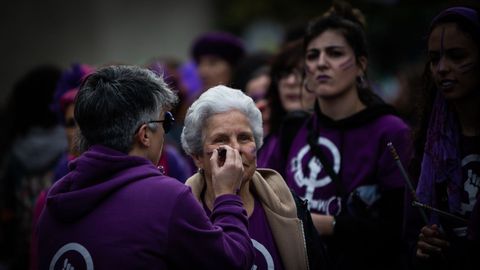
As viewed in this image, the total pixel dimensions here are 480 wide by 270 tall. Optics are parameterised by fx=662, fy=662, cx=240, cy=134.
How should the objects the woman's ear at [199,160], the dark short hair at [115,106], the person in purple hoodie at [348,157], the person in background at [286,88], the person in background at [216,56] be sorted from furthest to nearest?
the person in background at [216,56] → the person in background at [286,88] → the person in purple hoodie at [348,157] → the woman's ear at [199,160] → the dark short hair at [115,106]

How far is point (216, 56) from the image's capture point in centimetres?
768

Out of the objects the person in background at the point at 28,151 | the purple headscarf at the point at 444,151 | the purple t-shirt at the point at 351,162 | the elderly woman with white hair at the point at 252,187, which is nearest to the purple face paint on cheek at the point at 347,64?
the purple t-shirt at the point at 351,162

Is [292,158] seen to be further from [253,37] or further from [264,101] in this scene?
[253,37]

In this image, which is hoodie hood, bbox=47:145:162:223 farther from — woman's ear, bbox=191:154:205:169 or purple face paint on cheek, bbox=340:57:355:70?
purple face paint on cheek, bbox=340:57:355:70

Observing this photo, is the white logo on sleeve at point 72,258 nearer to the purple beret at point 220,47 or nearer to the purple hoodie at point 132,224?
the purple hoodie at point 132,224

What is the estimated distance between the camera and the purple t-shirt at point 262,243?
320 cm

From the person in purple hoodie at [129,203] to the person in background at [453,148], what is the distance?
1068 millimetres

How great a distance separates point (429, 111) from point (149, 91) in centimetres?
161

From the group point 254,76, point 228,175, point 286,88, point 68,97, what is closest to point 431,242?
point 228,175

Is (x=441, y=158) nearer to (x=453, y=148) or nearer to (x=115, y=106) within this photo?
(x=453, y=148)

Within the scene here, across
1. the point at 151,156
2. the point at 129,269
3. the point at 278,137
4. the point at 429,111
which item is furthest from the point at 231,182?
the point at 278,137

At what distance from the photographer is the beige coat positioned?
3207 millimetres

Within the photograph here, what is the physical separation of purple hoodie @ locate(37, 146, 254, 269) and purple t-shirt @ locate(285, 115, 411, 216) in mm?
1297

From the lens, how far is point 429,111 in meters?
3.62
